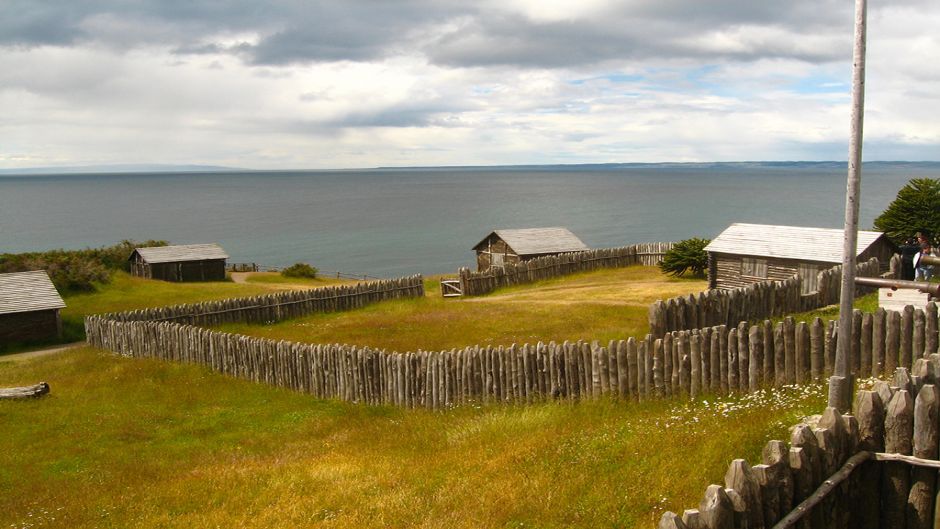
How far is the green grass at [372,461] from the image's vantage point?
9.13 meters

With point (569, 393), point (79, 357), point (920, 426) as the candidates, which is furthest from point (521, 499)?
point (79, 357)

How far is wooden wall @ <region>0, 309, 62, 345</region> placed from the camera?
103 ft

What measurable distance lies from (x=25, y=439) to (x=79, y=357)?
34.5 feet

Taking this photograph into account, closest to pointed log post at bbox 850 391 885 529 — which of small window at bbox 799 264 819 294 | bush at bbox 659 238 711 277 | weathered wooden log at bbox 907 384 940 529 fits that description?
weathered wooden log at bbox 907 384 940 529

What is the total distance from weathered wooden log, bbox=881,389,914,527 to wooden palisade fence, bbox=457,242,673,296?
32.5m

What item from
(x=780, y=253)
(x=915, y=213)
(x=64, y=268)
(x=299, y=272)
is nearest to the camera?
(x=780, y=253)

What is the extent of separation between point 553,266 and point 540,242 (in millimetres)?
5091

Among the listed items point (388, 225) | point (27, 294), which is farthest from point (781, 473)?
point (388, 225)

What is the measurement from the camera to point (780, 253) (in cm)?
Answer: 3059

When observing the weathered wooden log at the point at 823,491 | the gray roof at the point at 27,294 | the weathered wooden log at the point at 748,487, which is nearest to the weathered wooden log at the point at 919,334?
the weathered wooden log at the point at 823,491

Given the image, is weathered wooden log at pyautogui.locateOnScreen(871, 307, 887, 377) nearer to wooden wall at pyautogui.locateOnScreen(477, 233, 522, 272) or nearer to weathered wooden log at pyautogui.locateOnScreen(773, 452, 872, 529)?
weathered wooden log at pyautogui.locateOnScreen(773, 452, 872, 529)

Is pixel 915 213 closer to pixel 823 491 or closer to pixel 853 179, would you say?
pixel 853 179

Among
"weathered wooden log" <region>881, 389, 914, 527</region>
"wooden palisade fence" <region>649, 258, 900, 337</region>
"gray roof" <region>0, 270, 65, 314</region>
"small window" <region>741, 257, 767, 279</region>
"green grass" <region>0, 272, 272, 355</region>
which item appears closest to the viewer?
"weathered wooden log" <region>881, 389, 914, 527</region>

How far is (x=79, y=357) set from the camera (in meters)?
26.1
